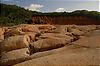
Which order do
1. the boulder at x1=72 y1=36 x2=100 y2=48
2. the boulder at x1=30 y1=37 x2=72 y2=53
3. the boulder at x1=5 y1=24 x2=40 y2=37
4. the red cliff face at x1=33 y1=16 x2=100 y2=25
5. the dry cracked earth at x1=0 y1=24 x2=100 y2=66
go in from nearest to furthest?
the dry cracked earth at x1=0 y1=24 x2=100 y2=66 < the boulder at x1=72 y1=36 x2=100 y2=48 < the boulder at x1=30 y1=37 x2=72 y2=53 < the boulder at x1=5 y1=24 x2=40 y2=37 < the red cliff face at x1=33 y1=16 x2=100 y2=25

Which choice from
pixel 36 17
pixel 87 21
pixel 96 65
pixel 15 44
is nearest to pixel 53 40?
pixel 15 44

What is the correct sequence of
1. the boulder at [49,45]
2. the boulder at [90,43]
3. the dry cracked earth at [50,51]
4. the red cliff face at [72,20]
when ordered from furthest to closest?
the red cliff face at [72,20] < the boulder at [49,45] < the boulder at [90,43] < the dry cracked earth at [50,51]

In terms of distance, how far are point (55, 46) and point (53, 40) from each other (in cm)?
30

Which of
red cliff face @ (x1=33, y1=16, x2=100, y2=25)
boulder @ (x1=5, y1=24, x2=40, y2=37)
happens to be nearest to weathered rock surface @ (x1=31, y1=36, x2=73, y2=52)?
boulder @ (x1=5, y1=24, x2=40, y2=37)

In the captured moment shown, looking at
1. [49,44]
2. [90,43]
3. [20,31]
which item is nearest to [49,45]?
[49,44]

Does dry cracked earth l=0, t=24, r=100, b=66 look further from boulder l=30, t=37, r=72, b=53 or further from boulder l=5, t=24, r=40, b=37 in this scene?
boulder l=5, t=24, r=40, b=37

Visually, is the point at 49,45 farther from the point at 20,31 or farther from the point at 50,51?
the point at 20,31

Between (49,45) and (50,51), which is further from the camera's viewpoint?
(49,45)

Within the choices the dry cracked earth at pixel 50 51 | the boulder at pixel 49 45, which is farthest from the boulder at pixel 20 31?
the boulder at pixel 49 45

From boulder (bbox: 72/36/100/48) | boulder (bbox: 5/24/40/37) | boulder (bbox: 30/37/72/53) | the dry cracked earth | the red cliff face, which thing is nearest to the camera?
the dry cracked earth

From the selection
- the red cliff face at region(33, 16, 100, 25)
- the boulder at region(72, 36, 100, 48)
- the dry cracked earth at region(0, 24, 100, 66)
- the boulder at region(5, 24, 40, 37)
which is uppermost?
the red cliff face at region(33, 16, 100, 25)

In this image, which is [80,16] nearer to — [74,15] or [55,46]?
[74,15]

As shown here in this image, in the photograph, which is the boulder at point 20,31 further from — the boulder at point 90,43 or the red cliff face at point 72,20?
the red cliff face at point 72,20

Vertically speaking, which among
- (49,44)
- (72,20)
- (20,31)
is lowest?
(49,44)
